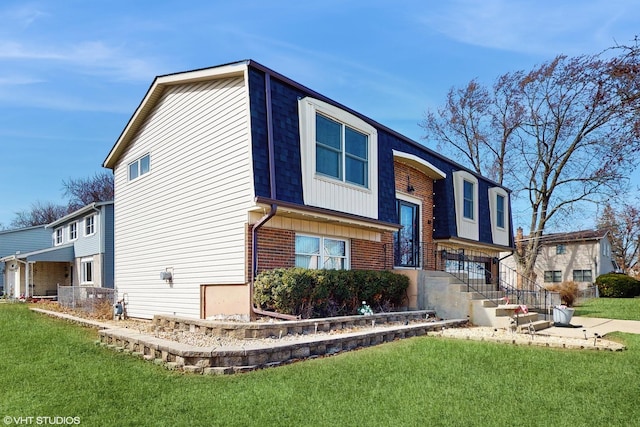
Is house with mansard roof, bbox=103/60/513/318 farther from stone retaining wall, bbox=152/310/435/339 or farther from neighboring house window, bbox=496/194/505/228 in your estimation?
neighboring house window, bbox=496/194/505/228

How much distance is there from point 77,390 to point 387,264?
9.04 meters

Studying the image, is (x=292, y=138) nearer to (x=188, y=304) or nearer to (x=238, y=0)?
(x=238, y=0)

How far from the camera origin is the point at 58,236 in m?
29.3

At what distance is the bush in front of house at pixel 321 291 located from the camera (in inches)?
356

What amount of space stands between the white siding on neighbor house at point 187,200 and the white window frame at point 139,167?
155mm

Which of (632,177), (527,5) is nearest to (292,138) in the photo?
(527,5)

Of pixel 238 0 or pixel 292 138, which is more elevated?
pixel 238 0

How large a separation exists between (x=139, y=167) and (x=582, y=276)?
34.5 meters

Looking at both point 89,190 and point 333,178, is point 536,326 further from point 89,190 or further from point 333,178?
point 89,190

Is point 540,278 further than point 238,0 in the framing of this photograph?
Yes

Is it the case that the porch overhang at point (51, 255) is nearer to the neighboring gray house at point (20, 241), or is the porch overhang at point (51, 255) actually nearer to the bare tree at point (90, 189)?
the neighboring gray house at point (20, 241)

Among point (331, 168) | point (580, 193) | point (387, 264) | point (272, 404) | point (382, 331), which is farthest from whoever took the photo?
point (580, 193)

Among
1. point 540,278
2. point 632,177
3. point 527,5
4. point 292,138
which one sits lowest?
point 540,278

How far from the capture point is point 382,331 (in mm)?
8852
